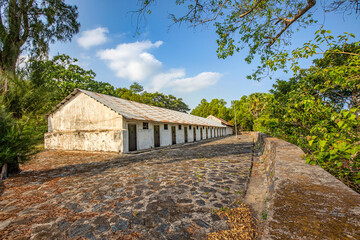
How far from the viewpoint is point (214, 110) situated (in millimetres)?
54969

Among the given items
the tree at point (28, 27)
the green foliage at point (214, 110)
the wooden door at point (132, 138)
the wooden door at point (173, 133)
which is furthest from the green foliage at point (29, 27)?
the green foliage at point (214, 110)

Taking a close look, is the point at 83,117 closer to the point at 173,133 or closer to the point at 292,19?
the point at 173,133

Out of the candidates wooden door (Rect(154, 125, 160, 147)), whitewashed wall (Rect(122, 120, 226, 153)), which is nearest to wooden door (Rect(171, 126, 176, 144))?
whitewashed wall (Rect(122, 120, 226, 153))

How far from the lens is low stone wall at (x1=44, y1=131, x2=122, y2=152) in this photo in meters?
11.3

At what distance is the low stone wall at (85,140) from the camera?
11.3m

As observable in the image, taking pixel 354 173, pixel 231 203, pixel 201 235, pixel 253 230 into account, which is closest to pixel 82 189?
pixel 201 235

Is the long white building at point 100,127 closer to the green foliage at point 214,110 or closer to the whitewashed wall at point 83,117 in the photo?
the whitewashed wall at point 83,117

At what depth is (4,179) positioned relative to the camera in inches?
212

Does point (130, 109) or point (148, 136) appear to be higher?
point (130, 109)

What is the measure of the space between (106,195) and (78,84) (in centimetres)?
2292

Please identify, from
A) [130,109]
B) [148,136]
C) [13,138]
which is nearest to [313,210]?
[13,138]

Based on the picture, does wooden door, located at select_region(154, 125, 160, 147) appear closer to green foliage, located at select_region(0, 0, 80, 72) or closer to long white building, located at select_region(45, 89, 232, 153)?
long white building, located at select_region(45, 89, 232, 153)

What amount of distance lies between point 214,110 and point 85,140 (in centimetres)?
4712

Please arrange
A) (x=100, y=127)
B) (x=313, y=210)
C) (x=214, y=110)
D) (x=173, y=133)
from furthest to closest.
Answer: (x=214, y=110) < (x=173, y=133) < (x=100, y=127) < (x=313, y=210)
